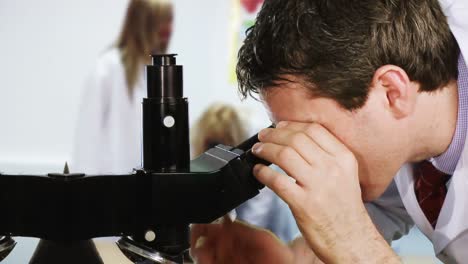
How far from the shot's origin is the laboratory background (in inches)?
122

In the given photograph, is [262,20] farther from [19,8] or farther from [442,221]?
[19,8]

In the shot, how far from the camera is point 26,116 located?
10.3 ft

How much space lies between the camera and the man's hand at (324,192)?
97 centimetres

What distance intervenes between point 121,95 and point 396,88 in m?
2.02

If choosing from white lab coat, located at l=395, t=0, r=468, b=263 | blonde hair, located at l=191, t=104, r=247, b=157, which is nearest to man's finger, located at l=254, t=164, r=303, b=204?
white lab coat, located at l=395, t=0, r=468, b=263

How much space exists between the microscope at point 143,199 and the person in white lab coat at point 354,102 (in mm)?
144

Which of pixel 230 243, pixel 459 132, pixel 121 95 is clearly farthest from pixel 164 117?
pixel 121 95

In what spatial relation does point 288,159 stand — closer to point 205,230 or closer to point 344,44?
point 344,44

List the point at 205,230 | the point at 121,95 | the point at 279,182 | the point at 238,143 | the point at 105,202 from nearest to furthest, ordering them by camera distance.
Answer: the point at 105,202
the point at 279,182
the point at 205,230
the point at 238,143
the point at 121,95

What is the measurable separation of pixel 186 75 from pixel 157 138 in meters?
2.33

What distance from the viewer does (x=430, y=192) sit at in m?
1.23

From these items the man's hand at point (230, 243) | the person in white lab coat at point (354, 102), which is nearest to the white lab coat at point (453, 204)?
the person in white lab coat at point (354, 102)

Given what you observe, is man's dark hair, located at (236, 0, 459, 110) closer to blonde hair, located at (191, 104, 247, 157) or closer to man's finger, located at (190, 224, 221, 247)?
man's finger, located at (190, 224, 221, 247)

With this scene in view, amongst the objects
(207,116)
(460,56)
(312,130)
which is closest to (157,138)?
(312,130)
